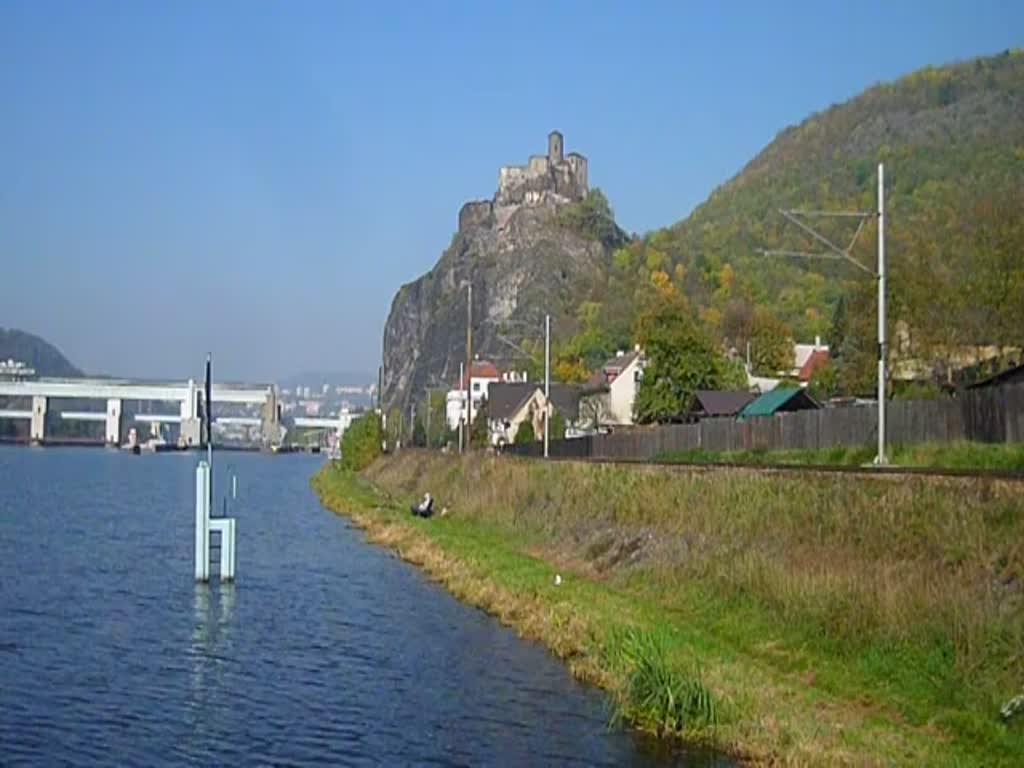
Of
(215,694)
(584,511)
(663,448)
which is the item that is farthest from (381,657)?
(663,448)

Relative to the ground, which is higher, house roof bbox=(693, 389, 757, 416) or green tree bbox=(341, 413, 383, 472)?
house roof bbox=(693, 389, 757, 416)

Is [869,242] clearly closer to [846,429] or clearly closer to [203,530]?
[846,429]

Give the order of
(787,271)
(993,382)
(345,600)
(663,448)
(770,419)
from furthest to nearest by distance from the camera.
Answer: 1. (787,271)
2. (663,448)
3. (770,419)
4. (993,382)
5. (345,600)

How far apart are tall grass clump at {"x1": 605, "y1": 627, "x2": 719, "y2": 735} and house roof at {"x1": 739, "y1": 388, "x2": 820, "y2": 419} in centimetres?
5444

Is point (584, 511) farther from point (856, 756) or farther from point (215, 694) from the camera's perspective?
point (856, 756)

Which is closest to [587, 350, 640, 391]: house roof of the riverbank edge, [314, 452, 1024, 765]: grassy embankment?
the riverbank edge

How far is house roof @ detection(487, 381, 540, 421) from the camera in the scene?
5094 inches

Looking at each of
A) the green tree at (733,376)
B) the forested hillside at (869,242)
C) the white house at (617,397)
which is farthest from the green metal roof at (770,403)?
the white house at (617,397)

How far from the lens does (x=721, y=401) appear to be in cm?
9000

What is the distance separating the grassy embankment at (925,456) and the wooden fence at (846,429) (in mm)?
758

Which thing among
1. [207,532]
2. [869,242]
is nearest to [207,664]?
[207,532]

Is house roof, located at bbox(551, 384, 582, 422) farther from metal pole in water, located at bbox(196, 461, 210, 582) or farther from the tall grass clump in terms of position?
the tall grass clump

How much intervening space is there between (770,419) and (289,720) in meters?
39.1

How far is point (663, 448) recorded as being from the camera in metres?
64.6
